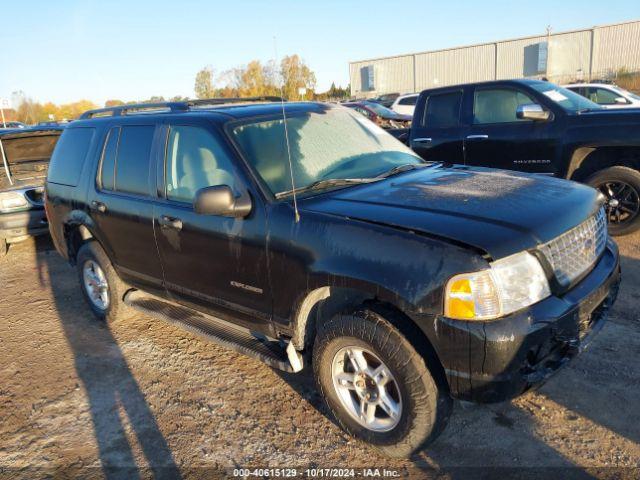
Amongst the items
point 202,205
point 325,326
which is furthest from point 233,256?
point 325,326

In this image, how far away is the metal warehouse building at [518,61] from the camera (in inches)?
1757

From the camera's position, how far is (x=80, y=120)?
16.7 ft

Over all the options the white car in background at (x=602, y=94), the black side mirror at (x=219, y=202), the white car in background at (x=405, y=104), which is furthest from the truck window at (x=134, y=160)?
the white car in background at (x=405, y=104)

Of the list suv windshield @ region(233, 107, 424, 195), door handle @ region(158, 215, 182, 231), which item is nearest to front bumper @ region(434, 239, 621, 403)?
suv windshield @ region(233, 107, 424, 195)

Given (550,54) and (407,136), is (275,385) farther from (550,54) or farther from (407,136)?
(550,54)

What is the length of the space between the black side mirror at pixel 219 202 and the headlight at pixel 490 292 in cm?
136

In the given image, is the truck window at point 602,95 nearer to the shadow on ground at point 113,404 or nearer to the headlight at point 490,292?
the headlight at point 490,292

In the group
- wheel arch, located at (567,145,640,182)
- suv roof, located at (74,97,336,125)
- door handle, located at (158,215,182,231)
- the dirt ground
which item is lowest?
the dirt ground

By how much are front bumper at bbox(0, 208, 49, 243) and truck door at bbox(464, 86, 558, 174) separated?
619cm

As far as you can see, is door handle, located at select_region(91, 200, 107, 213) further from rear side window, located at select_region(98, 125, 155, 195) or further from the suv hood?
the suv hood

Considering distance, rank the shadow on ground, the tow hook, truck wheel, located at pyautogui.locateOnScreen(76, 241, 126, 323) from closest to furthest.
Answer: the shadow on ground, the tow hook, truck wheel, located at pyautogui.locateOnScreen(76, 241, 126, 323)

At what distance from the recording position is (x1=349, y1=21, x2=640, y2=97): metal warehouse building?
44.6 metres

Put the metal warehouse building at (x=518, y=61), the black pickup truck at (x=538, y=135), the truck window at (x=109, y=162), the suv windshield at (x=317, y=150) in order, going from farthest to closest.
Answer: the metal warehouse building at (x=518, y=61)
the black pickup truck at (x=538, y=135)
the truck window at (x=109, y=162)
the suv windshield at (x=317, y=150)

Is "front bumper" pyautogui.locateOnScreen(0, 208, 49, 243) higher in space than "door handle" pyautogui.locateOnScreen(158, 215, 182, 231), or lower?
lower
